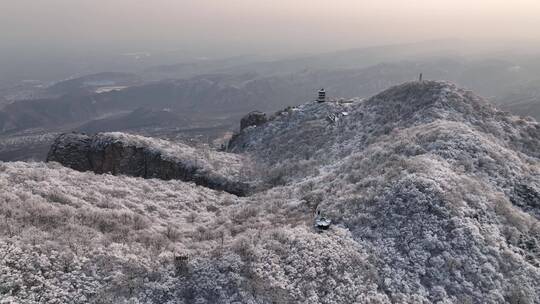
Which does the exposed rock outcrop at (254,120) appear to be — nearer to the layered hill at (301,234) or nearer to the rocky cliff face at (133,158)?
the rocky cliff face at (133,158)

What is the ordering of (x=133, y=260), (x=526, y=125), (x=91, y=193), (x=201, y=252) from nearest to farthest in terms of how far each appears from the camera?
1. (x=133, y=260)
2. (x=201, y=252)
3. (x=91, y=193)
4. (x=526, y=125)

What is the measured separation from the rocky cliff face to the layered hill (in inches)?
360

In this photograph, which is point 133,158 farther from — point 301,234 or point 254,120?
point 301,234

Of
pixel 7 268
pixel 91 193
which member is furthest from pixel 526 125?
pixel 7 268

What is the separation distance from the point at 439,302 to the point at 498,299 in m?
3.30

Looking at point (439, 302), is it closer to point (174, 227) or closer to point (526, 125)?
point (174, 227)

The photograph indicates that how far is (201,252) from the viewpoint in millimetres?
22016

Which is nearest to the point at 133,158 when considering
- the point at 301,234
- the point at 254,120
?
the point at 254,120

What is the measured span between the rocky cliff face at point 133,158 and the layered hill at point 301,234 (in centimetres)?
915

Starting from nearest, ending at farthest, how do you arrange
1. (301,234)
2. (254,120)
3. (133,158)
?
(301,234)
(133,158)
(254,120)

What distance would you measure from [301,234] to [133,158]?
34.7 m

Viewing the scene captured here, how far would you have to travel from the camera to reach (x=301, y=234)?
77.0ft

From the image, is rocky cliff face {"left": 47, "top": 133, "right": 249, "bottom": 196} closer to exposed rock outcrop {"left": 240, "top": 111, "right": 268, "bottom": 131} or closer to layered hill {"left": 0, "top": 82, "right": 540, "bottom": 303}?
layered hill {"left": 0, "top": 82, "right": 540, "bottom": 303}

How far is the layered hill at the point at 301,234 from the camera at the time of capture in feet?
62.8
